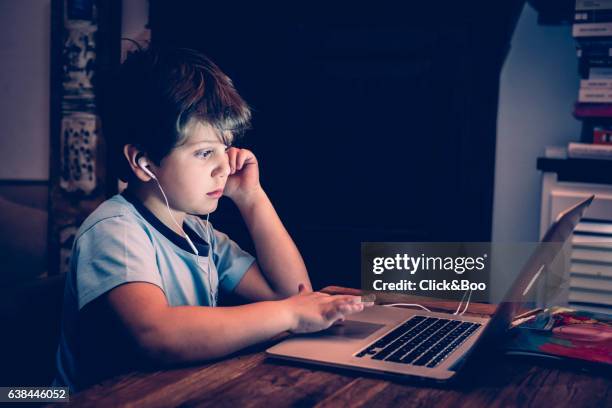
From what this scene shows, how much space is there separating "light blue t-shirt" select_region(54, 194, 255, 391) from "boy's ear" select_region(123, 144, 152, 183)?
5cm

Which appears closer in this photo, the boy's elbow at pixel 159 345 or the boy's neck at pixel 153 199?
the boy's elbow at pixel 159 345

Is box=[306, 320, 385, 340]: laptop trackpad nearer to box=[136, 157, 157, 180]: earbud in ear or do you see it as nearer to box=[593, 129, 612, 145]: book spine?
box=[136, 157, 157, 180]: earbud in ear

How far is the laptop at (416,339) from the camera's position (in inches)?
34.4

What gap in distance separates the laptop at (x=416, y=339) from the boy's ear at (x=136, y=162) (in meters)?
0.44

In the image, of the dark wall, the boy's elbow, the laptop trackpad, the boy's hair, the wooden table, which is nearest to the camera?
the wooden table

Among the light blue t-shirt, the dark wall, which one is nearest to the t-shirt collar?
the light blue t-shirt

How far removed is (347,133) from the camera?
7.54 feet

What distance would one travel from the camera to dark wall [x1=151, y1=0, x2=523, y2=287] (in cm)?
216

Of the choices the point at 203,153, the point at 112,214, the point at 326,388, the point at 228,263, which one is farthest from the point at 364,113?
the point at 326,388

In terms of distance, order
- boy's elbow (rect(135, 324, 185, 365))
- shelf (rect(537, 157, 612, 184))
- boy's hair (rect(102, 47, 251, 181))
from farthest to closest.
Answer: shelf (rect(537, 157, 612, 184)) → boy's hair (rect(102, 47, 251, 181)) → boy's elbow (rect(135, 324, 185, 365))

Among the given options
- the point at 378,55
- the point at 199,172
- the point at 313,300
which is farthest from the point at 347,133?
the point at 313,300

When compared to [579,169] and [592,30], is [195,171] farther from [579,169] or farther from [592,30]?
[592,30]

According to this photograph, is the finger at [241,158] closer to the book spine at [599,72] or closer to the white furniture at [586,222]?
the white furniture at [586,222]

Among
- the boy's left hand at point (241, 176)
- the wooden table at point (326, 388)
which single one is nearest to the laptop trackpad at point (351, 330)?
the wooden table at point (326, 388)
